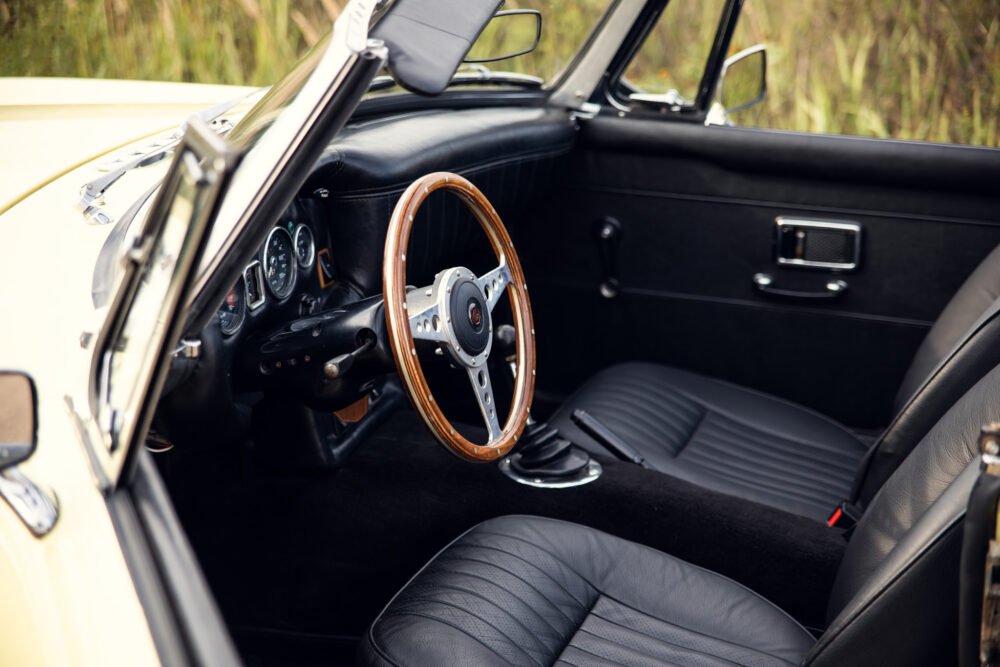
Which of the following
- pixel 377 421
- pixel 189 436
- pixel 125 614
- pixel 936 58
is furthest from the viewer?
pixel 936 58

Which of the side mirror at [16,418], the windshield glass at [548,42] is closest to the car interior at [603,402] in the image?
the windshield glass at [548,42]

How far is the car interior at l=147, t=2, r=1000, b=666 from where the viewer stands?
1538 millimetres

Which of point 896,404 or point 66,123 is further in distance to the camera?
point 896,404

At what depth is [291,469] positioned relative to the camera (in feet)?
6.68

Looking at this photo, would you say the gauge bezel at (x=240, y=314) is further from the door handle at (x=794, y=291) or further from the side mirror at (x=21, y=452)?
the door handle at (x=794, y=291)

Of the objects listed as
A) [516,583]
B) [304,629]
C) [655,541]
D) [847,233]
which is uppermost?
[847,233]

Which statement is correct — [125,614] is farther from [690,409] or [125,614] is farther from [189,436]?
[690,409]

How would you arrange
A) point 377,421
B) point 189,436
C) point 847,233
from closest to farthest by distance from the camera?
1. point 189,436
2. point 377,421
3. point 847,233

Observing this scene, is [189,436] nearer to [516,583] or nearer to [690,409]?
[516,583]

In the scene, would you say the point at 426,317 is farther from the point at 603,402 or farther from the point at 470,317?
the point at 603,402

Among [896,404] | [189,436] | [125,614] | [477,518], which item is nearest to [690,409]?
[896,404]

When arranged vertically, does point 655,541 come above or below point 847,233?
below

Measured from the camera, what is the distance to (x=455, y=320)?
64.5 inches

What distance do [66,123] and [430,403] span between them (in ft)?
2.95
